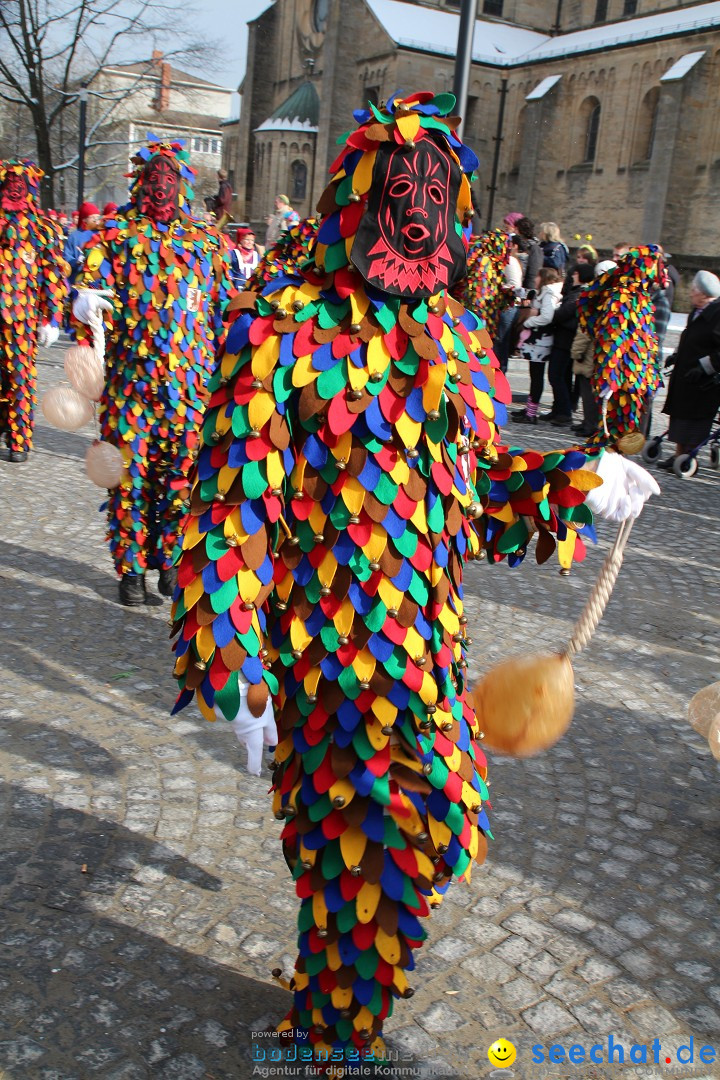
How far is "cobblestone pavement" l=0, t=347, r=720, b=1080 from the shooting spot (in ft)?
8.22

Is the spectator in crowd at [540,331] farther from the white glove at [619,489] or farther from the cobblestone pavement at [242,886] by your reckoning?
the white glove at [619,489]

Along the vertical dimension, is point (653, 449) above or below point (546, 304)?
below

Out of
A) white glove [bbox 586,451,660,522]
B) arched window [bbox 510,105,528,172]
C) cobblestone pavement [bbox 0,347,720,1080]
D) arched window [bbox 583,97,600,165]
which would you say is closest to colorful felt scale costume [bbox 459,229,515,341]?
cobblestone pavement [bbox 0,347,720,1080]

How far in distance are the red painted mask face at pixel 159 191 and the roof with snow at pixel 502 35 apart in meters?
37.7

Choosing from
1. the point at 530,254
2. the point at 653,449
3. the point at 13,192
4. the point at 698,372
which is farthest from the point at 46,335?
the point at 530,254

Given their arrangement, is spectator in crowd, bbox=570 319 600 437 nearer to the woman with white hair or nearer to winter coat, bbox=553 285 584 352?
winter coat, bbox=553 285 584 352

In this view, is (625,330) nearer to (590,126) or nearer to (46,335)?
(46,335)

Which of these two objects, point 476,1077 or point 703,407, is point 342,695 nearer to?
point 476,1077

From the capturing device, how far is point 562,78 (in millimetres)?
40344

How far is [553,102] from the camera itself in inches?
1594

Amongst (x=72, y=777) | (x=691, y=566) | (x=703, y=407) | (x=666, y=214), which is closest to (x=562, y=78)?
(x=666, y=214)

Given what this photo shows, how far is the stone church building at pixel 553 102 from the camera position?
114 ft

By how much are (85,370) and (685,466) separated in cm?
728

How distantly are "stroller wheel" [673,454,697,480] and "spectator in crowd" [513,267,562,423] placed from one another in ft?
9.22
